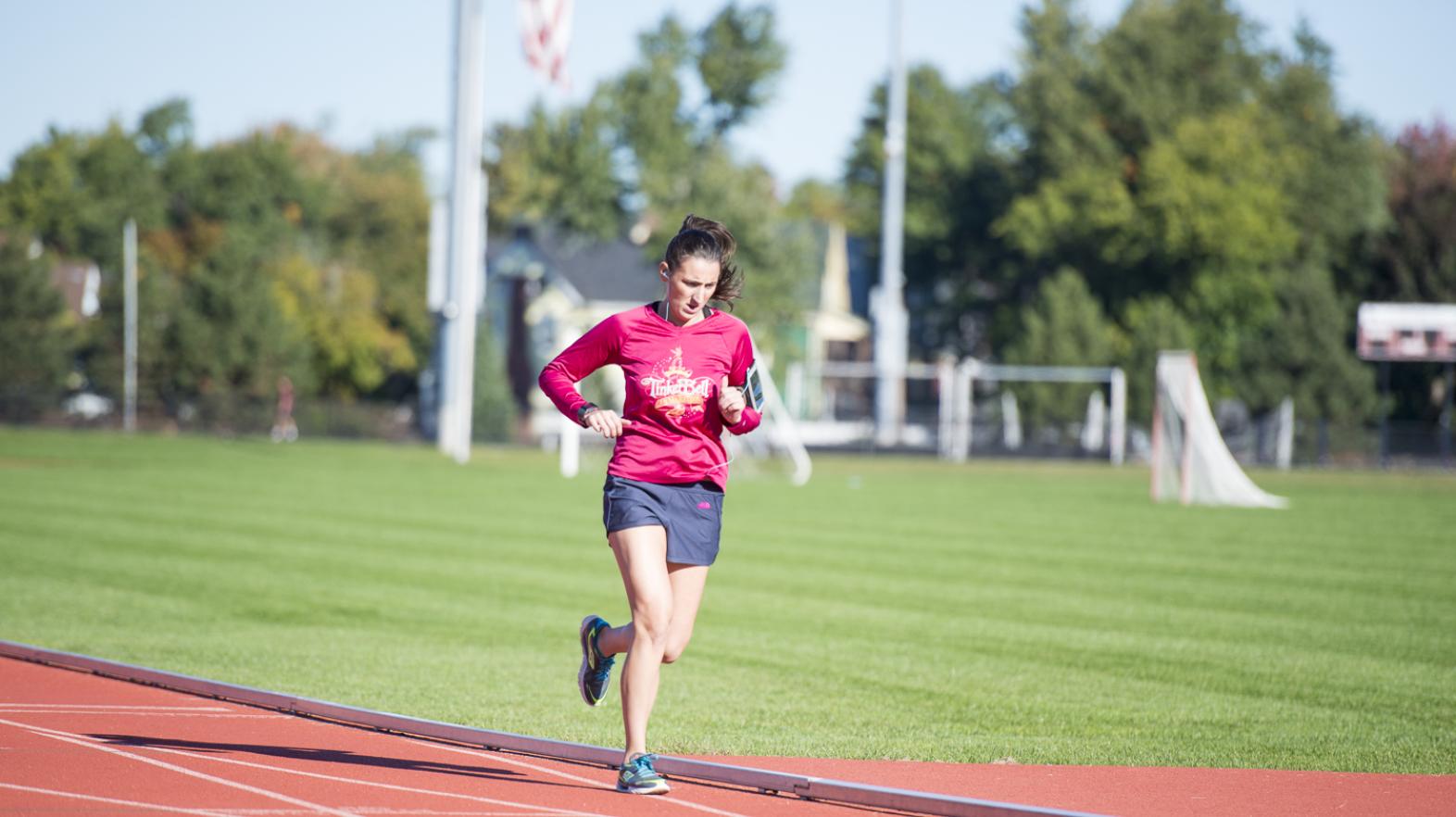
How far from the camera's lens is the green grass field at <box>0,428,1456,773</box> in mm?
9344

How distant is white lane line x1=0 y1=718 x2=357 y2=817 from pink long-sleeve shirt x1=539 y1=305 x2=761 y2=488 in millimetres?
1792

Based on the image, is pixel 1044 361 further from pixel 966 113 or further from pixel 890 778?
pixel 890 778

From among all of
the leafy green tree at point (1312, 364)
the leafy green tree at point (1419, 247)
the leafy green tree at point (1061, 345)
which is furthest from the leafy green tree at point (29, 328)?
the leafy green tree at point (1419, 247)

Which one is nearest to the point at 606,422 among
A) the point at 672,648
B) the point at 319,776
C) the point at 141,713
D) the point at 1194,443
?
the point at 672,648

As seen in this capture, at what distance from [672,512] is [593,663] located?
92cm

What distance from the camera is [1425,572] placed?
18.3m

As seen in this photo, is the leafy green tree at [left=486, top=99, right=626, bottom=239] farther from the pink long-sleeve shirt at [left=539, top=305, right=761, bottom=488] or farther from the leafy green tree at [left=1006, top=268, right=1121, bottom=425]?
the pink long-sleeve shirt at [left=539, top=305, right=761, bottom=488]

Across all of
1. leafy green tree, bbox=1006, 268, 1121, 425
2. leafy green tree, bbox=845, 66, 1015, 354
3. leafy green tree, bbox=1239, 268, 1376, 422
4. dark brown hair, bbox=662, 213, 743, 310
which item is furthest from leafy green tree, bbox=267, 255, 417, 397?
dark brown hair, bbox=662, 213, 743, 310

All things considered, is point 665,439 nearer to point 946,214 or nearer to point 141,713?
point 141,713

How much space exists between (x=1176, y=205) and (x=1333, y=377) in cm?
947

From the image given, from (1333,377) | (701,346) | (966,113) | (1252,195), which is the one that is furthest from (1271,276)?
(701,346)

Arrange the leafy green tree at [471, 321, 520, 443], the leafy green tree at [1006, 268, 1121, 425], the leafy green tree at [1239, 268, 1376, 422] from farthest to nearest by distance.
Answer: the leafy green tree at [1006, 268, 1121, 425], the leafy green tree at [1239, 268, 1376, 422], the leafy green tree at [471, 321, 520, 443]

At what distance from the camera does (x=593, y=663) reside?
745 cm

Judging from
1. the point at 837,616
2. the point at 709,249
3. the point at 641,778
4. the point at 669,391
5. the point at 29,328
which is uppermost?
the point at 29,328
